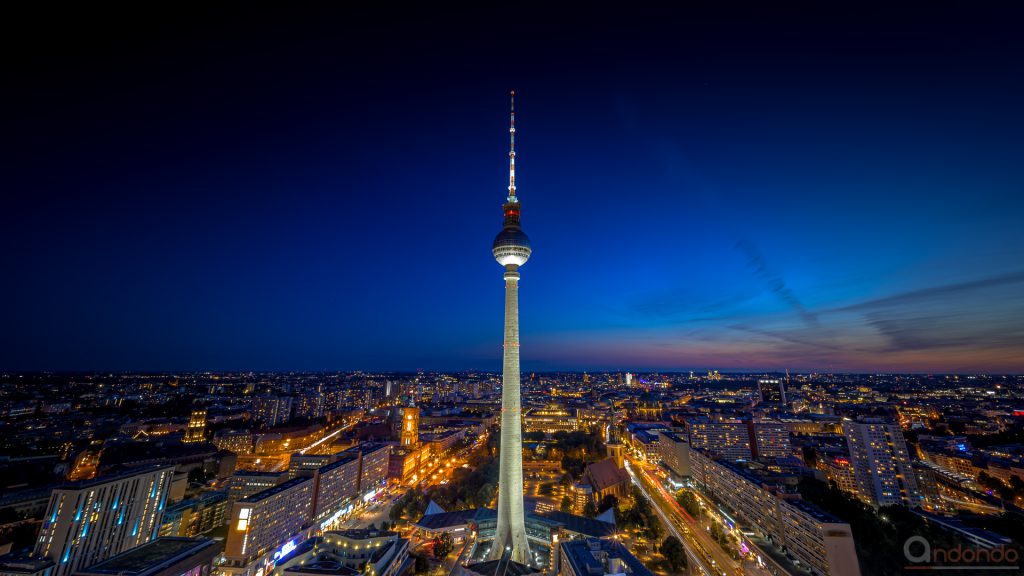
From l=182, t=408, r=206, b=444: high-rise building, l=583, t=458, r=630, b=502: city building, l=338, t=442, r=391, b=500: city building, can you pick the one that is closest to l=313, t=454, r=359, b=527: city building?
l=338, t=442, r=391, b=500: city building

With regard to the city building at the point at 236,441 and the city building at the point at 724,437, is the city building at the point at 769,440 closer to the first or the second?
the city building at the point at 724,437

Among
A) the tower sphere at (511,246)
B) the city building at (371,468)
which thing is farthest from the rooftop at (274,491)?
the tower sphere at (511,246)

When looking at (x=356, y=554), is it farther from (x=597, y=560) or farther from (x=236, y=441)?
(x=236, y=441)

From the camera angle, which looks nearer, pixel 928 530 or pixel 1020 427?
pixel 928 530

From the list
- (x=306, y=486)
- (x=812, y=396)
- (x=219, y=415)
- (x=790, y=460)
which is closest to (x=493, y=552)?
(x=306, y=486)

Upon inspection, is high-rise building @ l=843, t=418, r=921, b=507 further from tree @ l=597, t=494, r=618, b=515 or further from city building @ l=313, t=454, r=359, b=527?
city building @ l=313, t=454, r=359, b=527

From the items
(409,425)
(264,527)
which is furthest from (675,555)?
(409,425)

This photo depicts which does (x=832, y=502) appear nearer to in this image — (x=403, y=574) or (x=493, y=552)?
(x=493, y=552)
